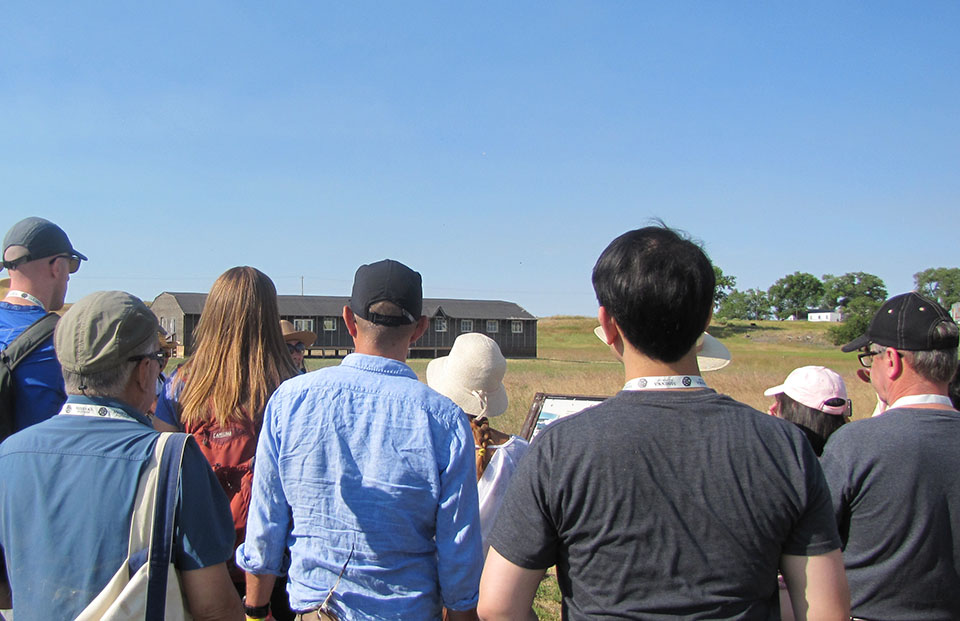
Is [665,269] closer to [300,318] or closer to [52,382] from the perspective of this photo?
[52,382]

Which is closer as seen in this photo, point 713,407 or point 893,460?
point 713,407

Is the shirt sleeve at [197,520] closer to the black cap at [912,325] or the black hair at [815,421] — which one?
the black cap at [912,325]

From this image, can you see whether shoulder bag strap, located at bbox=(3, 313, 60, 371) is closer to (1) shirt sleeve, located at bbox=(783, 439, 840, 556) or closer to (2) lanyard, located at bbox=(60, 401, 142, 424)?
(2) lanyard, located at bbox=(60, 401, 142, 424)

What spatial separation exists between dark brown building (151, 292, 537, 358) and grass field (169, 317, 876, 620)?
10.7ft

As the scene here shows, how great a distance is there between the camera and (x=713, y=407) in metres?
1.74

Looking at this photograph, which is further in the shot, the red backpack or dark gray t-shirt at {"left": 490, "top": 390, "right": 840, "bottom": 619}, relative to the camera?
the red backpack

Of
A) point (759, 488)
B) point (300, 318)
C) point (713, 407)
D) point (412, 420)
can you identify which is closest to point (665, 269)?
point (713, 407)

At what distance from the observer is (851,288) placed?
131500mm

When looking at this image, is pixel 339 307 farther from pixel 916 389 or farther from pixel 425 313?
pixel 916 389

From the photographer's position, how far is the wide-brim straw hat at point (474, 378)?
121 inches

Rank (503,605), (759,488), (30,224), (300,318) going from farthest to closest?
(300,318) → (30,224) → (503,605) → (759,488)

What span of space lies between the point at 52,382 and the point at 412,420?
6.30 ft

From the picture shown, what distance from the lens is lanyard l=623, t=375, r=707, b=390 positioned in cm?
180

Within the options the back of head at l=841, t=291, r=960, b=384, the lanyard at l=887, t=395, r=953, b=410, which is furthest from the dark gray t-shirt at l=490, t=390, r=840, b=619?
the back of head at l=841, t=291, r=960, b=384
